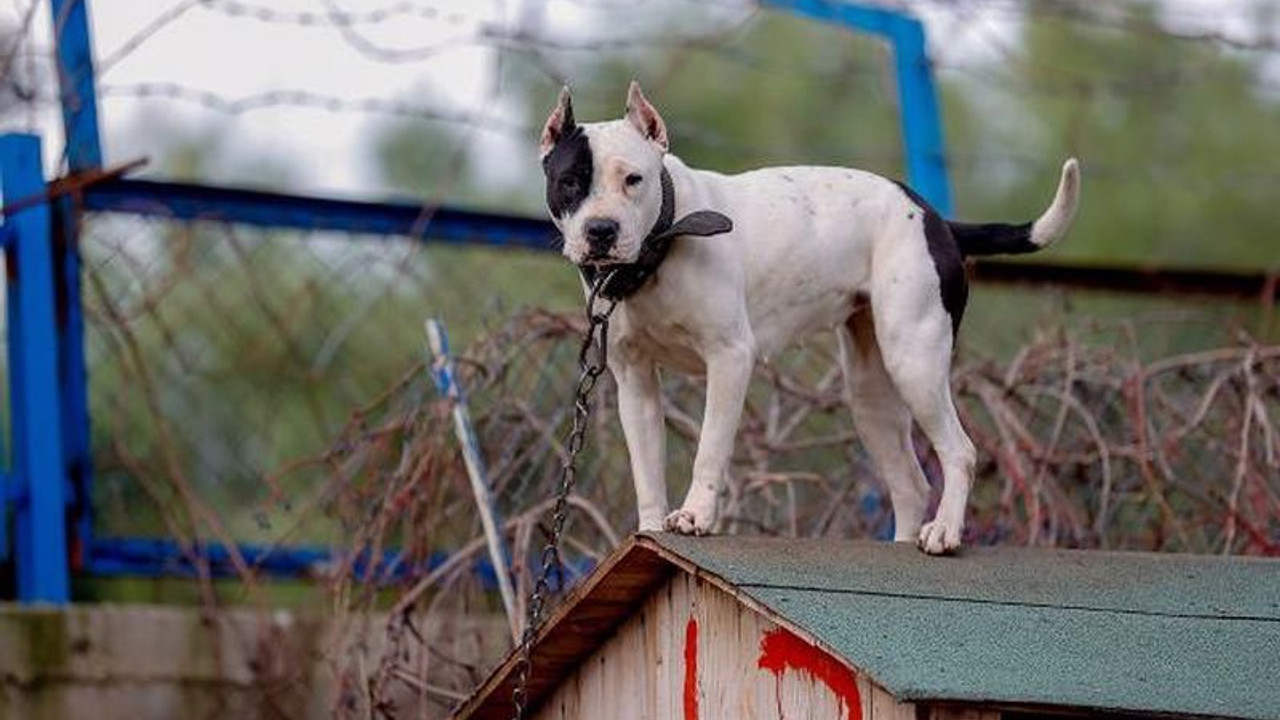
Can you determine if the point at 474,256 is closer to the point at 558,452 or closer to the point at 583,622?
the point at 558,452

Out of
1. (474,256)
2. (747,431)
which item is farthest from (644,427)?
(474,256)

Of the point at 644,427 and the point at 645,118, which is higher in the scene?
the point at 645,118

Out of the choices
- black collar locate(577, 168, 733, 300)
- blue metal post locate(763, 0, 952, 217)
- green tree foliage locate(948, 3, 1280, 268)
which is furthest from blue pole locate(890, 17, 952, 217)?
green tree foliage locate(948, 3, 1280, 268)

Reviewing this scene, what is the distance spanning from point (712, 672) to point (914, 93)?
4483 millimetres

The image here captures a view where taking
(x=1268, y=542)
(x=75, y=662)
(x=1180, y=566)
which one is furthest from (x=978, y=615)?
(x=75, y=662)

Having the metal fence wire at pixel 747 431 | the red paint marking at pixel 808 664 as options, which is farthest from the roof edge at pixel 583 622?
the metal fence wire at pixel 747 431

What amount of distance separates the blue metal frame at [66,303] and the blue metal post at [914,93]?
1763 mm

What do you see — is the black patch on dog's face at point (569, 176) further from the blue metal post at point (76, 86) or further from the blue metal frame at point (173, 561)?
the blue metal post at point (76, 86)

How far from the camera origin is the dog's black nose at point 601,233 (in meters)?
6.34

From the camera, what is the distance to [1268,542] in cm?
859

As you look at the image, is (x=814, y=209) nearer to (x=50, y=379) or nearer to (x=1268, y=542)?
(x=1268, y=542)

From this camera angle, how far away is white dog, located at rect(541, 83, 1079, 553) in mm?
6461

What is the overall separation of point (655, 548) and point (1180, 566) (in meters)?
1.39

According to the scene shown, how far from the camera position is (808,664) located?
631 cm
